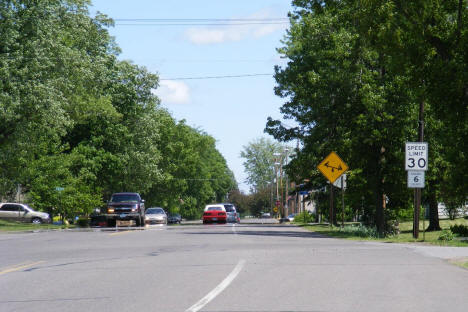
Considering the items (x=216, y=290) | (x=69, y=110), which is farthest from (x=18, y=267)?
(x=69, y=110)

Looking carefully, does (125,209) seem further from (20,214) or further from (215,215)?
(20,214)

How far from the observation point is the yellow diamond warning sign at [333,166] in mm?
35375

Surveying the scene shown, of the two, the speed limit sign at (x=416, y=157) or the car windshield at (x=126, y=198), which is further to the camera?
the car windshield at (x=126, y=198)

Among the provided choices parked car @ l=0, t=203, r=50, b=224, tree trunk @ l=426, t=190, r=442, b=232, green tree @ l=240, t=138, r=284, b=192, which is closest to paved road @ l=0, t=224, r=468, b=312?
tree trunk @ l=426, t=190, r=442, b=232

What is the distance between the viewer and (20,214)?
6169 cm

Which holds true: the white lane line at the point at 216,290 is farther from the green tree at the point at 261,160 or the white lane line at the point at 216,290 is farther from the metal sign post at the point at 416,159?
the green tree at the point at 261,160

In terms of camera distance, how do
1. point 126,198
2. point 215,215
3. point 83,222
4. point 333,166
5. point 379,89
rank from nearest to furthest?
point 379,89 → point 333,166 → point 126,198 → point 83,222 → point 215,215

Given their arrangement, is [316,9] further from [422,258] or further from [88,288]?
[88,288]

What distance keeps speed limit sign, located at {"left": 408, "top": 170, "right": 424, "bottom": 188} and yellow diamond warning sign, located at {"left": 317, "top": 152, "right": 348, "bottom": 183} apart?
939cm

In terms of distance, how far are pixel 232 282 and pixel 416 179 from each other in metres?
16.0

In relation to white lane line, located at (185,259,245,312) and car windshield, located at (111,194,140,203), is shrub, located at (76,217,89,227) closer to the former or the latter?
car windshield, located at (111,194,140,203)

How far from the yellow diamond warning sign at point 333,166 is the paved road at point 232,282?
17.8 meters

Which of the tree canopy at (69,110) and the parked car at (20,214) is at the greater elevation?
the tree canopy at (69,110)

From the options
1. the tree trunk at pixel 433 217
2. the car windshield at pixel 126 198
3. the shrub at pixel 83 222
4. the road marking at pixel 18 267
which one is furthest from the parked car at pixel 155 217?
the road marking at pixel 18 267
